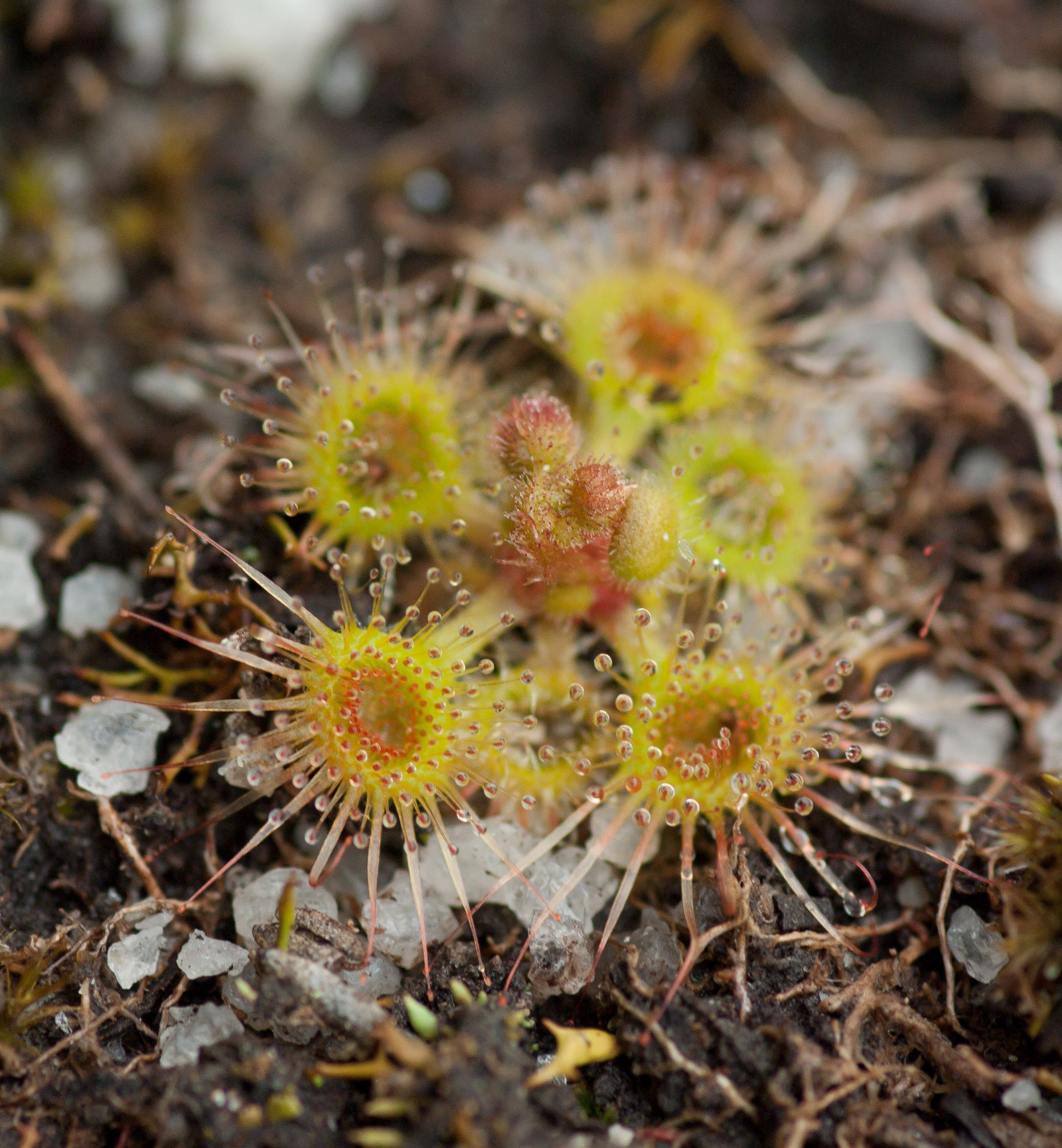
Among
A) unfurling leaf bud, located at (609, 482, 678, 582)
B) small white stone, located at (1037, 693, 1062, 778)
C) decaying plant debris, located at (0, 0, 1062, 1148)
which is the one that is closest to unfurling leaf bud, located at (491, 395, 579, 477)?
unfurling leaf bud, located at (609, 482, 678, 582)

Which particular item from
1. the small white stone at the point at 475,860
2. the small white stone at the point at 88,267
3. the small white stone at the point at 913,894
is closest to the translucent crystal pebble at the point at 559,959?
the small white stone at the point at 475,860

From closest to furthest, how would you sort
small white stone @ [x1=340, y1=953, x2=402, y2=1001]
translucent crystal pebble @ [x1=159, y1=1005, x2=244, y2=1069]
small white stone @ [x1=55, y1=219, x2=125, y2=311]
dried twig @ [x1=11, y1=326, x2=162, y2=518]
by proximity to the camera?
translucent crystal pebble @ [x1=159, y1=1005, x2=244, y2=1069], small white stone @ [x1=340, y1=953, x2=402, y2=1001], dried twig @ [x1=11, y1=326, x2=162, y2=518], small white stone @ [x1=55, y1=219, x2=125, y2=311]

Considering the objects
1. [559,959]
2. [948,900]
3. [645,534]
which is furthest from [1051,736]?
[559,959]

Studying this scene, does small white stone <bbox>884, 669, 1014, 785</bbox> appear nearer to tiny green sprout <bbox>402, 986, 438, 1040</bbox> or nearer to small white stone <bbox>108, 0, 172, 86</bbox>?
tiny green sprout <bbox>402, 986, 438, 1040</bbox>

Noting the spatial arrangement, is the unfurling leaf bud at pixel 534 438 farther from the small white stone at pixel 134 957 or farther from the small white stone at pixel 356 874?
the small white stone at pixel 134 957

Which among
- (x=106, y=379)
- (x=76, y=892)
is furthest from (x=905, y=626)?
(x=106, y=379)

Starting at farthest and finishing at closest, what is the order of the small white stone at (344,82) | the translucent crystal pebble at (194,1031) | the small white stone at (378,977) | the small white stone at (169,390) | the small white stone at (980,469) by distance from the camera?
the small white stone at (344,82), the small white stone at (980,469), the small white stone at (169,390), the small white stone at (378,977), the translucent crystal pebble at (194,1031)
